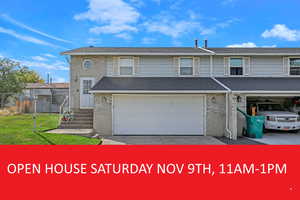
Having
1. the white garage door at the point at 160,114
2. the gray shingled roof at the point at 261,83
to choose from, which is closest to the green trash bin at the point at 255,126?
the gray shingled roof at the point at 261,83

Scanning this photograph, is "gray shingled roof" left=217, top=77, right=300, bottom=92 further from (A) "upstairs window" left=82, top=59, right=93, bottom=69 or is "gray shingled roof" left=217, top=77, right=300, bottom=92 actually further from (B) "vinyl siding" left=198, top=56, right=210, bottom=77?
(A) "upstairs window" left=82, top=59, right=93, bottom=69

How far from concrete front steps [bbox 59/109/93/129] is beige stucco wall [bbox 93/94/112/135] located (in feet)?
2.30

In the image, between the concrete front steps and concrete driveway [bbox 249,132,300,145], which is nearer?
concrete driveway [bbox 249,132,300,145]

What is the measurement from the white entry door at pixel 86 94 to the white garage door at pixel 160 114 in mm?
2549

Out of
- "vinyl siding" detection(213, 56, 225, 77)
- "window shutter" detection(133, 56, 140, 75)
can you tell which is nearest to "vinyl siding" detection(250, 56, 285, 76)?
"vinyl siding" detection(213, 56, 225, 77)

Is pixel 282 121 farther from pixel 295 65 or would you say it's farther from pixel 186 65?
pixel 186 65

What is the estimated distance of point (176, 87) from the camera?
9.70 m

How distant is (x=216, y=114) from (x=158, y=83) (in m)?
3.58

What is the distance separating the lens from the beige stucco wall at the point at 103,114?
9523 mm

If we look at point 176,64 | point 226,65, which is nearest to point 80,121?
point 176,64

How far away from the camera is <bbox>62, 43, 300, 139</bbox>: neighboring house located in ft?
31.0

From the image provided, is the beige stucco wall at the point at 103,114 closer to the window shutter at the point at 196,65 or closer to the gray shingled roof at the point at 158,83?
the gray shingled roof at the point at 158,83

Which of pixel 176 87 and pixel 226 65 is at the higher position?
pixel 226 65

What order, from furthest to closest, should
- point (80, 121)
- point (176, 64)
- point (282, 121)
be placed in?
point (176, 64)
point (80, 121)
point (282, 121)
